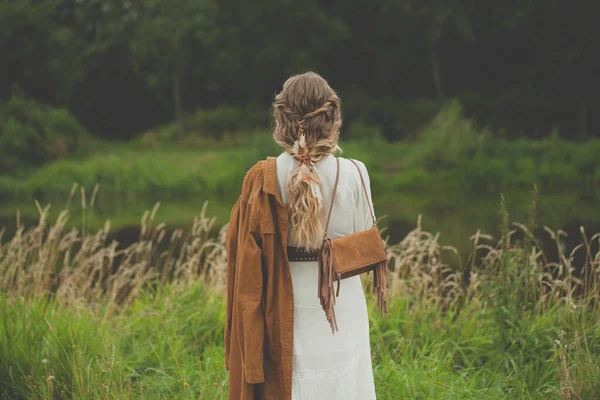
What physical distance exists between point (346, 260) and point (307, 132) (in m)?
0.53

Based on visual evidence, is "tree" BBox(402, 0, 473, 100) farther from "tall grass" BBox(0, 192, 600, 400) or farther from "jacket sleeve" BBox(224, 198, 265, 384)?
"jacket sleeve" BBox(224, 198, 265, 384)

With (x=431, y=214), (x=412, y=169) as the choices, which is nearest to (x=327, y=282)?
(x=431, y=214)

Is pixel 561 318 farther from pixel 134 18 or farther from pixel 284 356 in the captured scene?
pixel 134 18

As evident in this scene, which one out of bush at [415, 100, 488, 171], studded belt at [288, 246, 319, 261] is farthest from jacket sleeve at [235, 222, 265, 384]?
bush at [415, 100, 488, 171]

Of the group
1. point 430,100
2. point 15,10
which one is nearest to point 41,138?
point 15,10

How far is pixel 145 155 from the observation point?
2759 centimetres

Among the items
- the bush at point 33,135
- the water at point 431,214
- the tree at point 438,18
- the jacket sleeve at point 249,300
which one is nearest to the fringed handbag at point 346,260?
the jacket sleeve at point 249,300

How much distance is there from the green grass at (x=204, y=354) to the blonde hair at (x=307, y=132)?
50.1 inches

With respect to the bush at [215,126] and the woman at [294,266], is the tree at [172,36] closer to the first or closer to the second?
the bush at [215,126]

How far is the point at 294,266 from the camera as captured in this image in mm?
2723

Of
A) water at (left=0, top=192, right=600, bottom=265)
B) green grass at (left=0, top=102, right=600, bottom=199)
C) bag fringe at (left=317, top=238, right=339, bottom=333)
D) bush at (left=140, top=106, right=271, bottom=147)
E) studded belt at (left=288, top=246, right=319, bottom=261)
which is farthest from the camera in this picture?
bush at (left=140, top=106, right=271, bottom=147)

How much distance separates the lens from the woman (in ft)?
8.58

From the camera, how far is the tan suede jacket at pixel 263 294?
8.56ft

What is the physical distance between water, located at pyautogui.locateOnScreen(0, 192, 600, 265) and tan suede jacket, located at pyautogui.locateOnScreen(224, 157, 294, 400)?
823 cm
